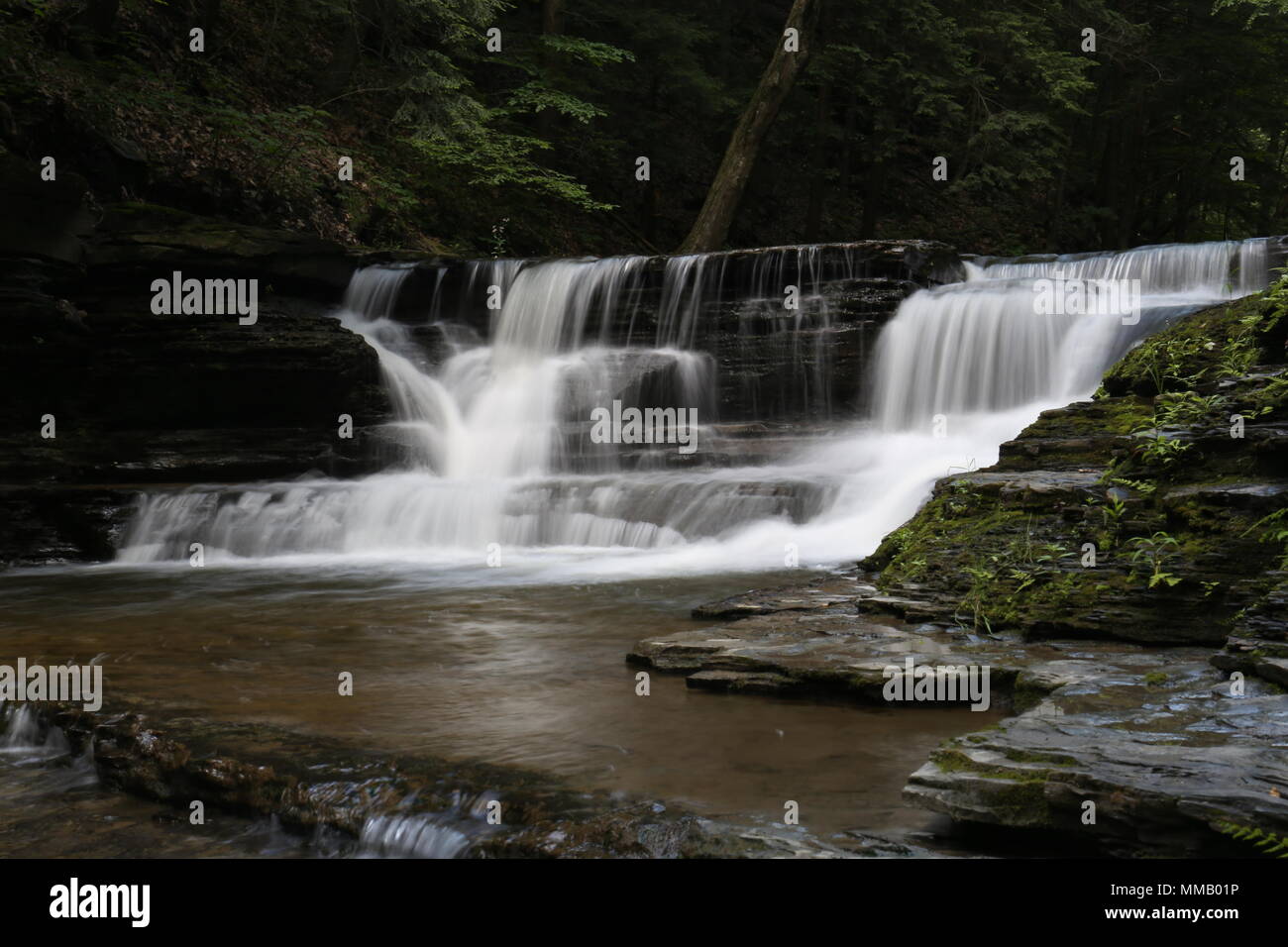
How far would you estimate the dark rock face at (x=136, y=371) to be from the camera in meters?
12.1

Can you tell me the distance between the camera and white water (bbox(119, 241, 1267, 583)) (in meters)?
11.3

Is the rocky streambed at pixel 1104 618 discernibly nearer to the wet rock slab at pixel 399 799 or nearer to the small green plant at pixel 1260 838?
the small green plant at pixel 1260 838

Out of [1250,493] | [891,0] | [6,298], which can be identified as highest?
[891,0]

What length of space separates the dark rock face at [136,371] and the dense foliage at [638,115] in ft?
5.46

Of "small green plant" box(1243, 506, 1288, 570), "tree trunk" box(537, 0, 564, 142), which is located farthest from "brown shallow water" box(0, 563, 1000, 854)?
"tree trunk" box(537, 0, 564, 142)

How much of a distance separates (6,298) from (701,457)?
26.8ft

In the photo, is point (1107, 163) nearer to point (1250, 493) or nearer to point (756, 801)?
point (1250, 493)

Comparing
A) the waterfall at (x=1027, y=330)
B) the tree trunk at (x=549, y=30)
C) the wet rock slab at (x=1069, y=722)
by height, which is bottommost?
the wet rock slab at (x=1069, y=722)

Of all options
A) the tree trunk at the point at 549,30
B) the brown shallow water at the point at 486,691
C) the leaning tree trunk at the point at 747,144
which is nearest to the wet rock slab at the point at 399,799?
the brown shallow water at the point at 486,691

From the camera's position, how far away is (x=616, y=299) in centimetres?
1623

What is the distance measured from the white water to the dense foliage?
3.44m

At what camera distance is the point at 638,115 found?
2427 centimetres

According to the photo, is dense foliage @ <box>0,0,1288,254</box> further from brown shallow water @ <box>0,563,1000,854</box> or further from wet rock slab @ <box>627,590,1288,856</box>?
wet rock slab @ <box>627,590,1288,856</box>
